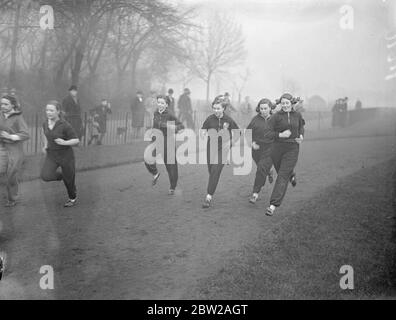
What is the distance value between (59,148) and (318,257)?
3701 millimetres

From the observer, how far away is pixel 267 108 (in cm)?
648

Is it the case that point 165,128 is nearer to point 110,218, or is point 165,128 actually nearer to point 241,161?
point 110,218

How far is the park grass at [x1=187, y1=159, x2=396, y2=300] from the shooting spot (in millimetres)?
3830

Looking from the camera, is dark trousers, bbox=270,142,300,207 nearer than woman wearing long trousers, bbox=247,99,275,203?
Yes

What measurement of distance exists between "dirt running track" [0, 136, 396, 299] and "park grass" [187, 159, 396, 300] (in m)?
0.20

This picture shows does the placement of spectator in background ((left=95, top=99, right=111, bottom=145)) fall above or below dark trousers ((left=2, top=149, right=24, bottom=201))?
above

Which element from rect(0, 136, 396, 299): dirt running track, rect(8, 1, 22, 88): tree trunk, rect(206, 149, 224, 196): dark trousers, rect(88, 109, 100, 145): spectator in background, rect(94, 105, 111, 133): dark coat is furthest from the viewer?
rect(94, 105, 111, 133): dark coat

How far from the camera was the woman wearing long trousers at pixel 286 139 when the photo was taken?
596 cm

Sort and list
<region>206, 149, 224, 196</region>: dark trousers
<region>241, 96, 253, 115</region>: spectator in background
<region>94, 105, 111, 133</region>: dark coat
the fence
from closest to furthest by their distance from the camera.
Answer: <region>206, 149, 224, 196</region>: dark trousers
<region>241, 96, 253, 115</region>: spectator in background
the fence
<region>94, 105, 111, 133</region>: dark coat

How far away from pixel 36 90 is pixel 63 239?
1440 cm

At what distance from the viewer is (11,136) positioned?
5945 millimetres

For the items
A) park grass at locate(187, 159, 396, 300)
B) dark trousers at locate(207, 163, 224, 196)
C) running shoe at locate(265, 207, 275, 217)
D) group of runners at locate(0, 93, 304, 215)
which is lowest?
park grass at locate(187, 159, 396, 300)

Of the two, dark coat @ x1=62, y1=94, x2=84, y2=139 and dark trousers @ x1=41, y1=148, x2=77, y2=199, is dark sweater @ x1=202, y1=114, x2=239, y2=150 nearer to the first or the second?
dark trousers @ x1=41, y1=148, x2=77, y2=199

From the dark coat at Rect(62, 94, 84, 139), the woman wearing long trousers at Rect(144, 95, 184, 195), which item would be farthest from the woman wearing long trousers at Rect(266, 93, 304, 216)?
the dark coat at Rect(62, 94, 84, 139)
